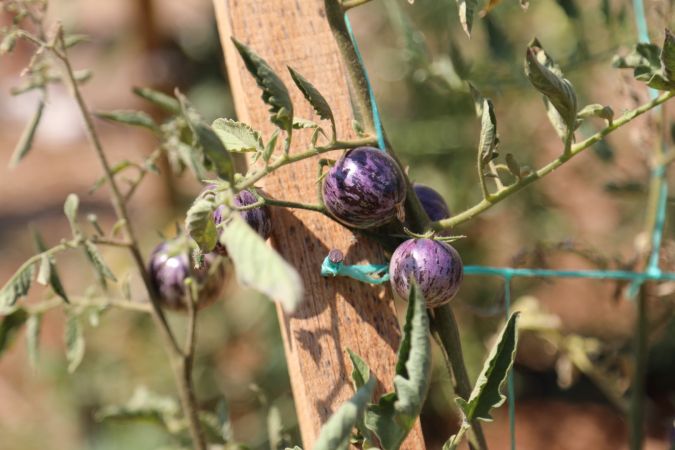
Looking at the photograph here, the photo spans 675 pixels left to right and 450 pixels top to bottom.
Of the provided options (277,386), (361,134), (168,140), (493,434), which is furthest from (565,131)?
(493,434)

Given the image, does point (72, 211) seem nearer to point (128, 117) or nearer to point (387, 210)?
point (128, 117)

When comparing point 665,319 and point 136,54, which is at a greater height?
point 136,54

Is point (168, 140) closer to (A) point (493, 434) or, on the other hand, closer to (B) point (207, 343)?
(B) point (207, 343)

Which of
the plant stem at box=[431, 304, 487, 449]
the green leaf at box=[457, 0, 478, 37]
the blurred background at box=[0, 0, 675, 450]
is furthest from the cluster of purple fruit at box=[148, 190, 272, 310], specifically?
the blurred background at box=[0, 0, 675, 450]

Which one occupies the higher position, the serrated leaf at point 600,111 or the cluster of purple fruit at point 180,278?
the serrated leaf at point 600,111

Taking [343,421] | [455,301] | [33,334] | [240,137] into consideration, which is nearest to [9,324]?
[33,334]

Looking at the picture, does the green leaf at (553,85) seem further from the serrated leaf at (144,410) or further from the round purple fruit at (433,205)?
the serrated leaf at (144,410)

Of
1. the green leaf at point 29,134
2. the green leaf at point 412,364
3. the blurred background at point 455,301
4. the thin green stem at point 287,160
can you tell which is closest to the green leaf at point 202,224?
the thin green stem at point 287,160
